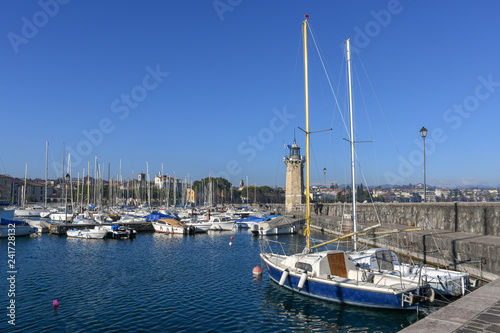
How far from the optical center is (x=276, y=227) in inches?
1642

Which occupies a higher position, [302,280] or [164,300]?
[302,280]

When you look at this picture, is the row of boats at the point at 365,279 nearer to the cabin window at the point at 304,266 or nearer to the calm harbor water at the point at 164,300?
the cabin window at the point at 304,266

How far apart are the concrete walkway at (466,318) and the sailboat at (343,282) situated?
3.68 m

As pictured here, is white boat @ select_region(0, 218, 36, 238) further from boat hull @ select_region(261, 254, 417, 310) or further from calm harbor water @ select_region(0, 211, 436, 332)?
boat hull @ select_region(261, 254, 417, 310)

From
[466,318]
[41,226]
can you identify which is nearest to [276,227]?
[41,226]

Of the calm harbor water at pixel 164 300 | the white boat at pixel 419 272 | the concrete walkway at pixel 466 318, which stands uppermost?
the concrete walkway at pixel 466 318

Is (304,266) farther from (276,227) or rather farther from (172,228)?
(172,228)

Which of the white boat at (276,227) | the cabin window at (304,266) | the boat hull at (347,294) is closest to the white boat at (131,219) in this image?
the white boat at (276,227)

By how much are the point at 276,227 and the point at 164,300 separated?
2728cm

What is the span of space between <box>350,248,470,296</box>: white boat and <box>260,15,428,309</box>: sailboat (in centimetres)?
66

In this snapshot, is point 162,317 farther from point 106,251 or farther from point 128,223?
point 128,223

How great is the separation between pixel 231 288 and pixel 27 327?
863 cm

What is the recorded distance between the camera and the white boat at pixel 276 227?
41219 mm

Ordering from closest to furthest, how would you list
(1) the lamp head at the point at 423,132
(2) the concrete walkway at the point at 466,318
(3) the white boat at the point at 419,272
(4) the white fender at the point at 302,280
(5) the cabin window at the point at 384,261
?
(2) the concrete walkway at the point at 466,318 → (3) the white boat at the point at 419,272 → (4) the white fender at the point at 302,280 → (5) the cabin window at the point at 384,261 → (1) the lamp head at the point at 423,132
